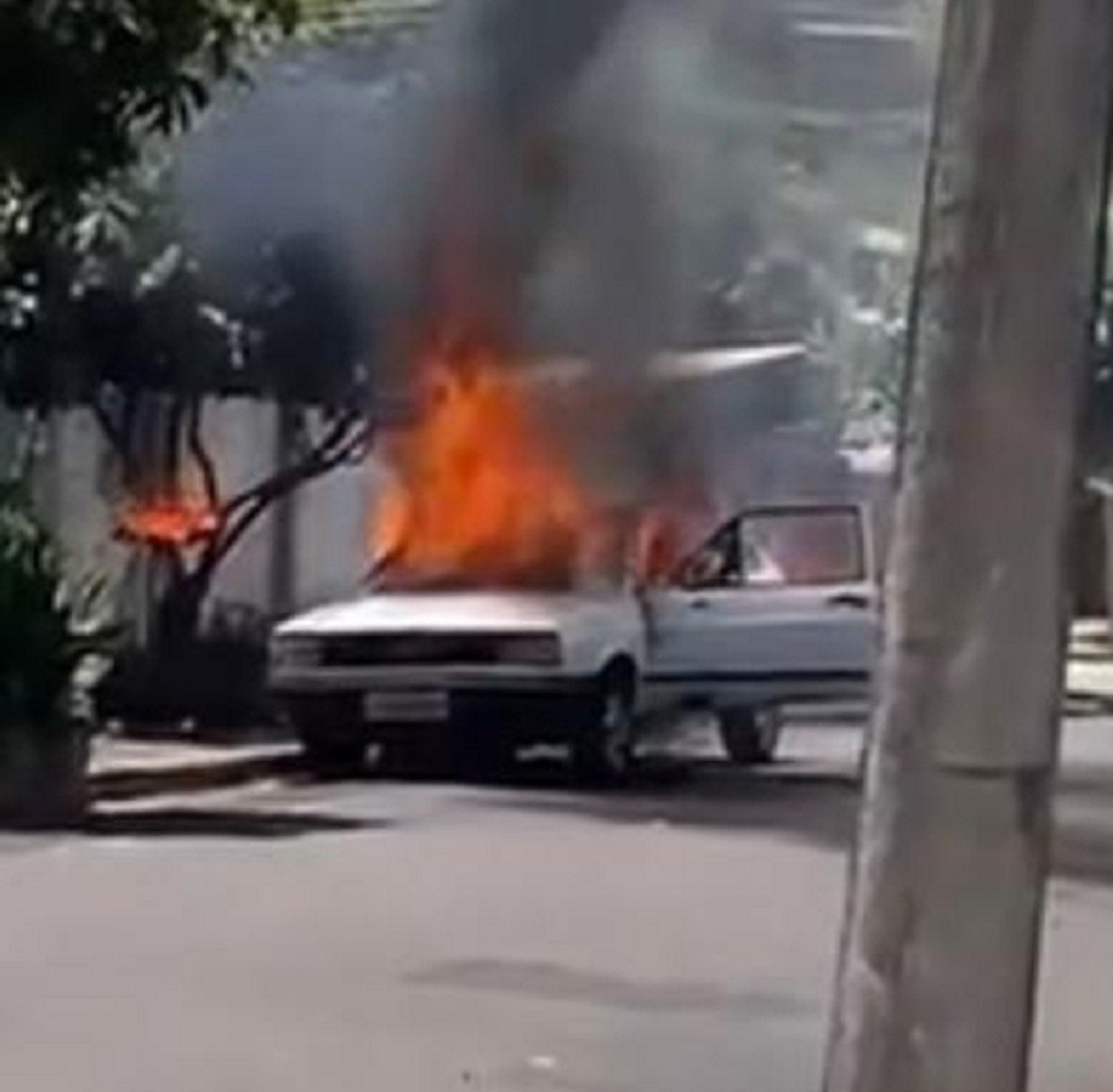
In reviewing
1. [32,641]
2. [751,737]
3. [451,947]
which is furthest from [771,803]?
[451,947]

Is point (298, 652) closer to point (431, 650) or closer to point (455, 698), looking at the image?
point (431, 650)

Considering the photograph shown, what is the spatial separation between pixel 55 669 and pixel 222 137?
23.7ft

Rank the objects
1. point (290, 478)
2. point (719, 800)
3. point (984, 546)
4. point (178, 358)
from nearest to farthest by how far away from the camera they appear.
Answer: point (984, 546)
point (719, 800)
point (178, 358)
point (290, 478)

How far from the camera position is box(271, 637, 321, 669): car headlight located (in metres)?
23.1

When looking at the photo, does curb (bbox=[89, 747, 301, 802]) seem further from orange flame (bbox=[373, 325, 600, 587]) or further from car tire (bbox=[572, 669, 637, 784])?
car tire (bbox=[572, 669, 637, 784])

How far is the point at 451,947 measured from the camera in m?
14.3

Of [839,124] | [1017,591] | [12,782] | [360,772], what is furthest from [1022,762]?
[839,124]

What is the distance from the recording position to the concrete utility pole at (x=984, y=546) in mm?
4691

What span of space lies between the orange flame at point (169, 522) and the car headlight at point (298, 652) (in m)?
4.76

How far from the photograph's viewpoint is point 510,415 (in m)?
24.3

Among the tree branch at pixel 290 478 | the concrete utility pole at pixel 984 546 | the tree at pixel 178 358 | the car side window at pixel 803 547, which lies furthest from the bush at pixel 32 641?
the concrete utility pole at pixel 984 546

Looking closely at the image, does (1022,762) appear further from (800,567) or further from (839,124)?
(839,124)

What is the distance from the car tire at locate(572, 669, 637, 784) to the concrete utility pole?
1790cm

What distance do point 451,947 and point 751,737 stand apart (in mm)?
11406
